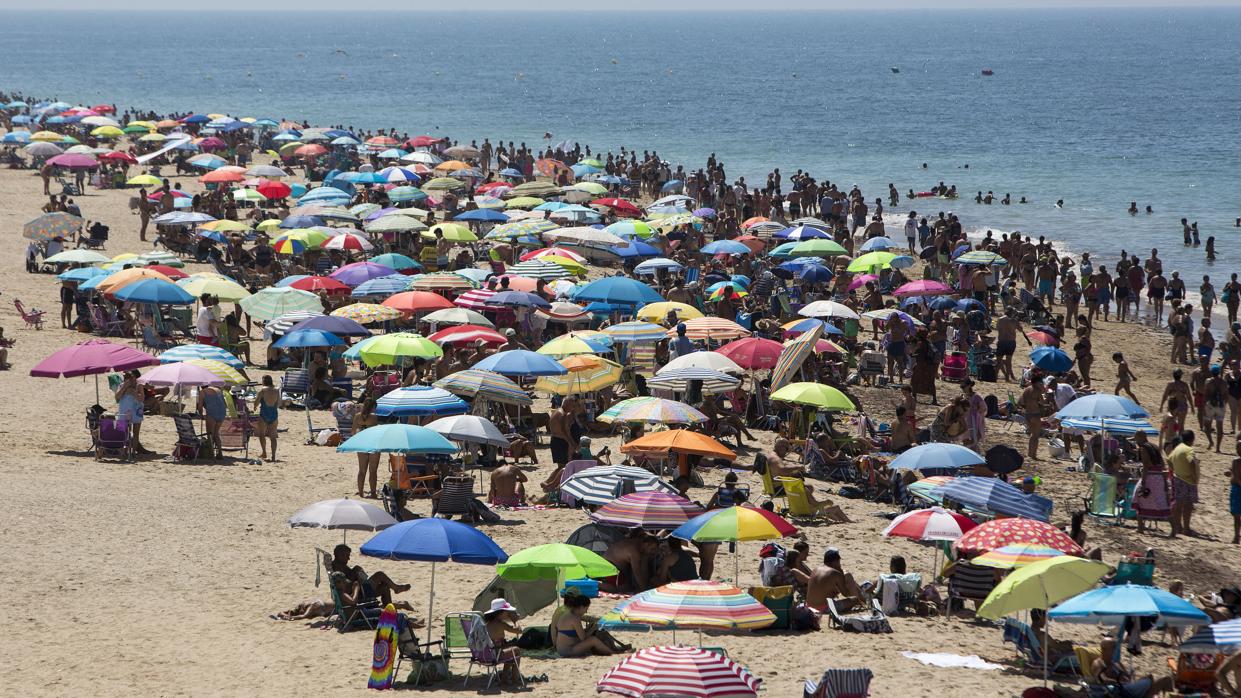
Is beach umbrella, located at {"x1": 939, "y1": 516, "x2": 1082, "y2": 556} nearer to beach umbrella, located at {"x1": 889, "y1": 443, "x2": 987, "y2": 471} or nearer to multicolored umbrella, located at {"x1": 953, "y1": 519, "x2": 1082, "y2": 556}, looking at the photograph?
multicolored umbrella, located at {"x1": 953, "y1": 519, "x2": 1082, "y2": 556}

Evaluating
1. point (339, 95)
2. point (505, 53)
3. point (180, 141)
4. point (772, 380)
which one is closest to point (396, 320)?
point (772, 380)

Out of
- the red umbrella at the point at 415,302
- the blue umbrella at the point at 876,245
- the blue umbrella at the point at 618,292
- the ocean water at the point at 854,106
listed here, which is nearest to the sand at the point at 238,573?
the red umbrella at the point at 415,302

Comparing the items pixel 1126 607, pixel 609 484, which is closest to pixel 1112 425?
pixel 609 484

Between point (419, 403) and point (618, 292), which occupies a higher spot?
point (618, 292)

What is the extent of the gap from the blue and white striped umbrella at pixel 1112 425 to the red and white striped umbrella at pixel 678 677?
8.25 meters

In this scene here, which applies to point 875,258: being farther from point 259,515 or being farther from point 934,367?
point 259,515

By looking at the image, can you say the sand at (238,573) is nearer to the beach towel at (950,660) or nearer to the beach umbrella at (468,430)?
the beach towel at (950,660)

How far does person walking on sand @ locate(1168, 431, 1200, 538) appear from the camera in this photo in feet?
Answer: 45.4

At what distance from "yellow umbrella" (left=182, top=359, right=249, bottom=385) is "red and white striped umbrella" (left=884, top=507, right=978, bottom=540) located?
7387mm

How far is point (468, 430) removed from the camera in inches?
533

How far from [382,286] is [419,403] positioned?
6638 mm

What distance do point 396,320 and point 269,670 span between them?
39.0 feet

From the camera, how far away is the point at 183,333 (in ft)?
66.9

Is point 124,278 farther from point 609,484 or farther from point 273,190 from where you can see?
point 273,190
